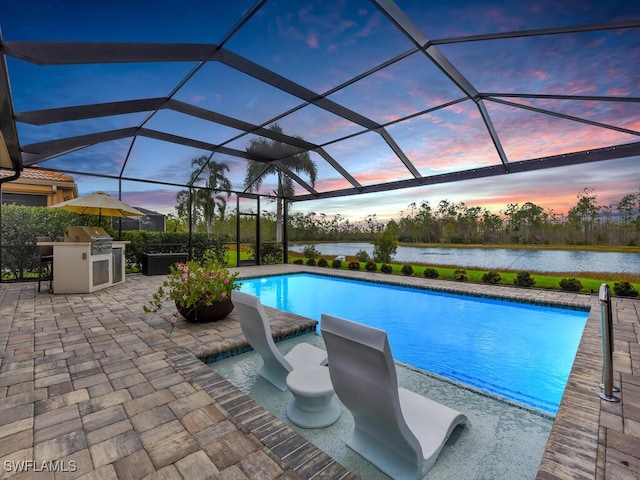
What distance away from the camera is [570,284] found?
760 cm

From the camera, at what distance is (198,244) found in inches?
463

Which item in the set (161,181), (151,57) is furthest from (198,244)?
(151,57)

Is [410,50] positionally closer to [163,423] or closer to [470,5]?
[470,5]

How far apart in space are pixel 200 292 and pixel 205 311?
1.02ft

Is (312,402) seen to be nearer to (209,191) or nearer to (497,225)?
(497,225)

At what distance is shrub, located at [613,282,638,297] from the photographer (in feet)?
22.0

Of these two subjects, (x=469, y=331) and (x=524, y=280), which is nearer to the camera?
(x=469, y=331)

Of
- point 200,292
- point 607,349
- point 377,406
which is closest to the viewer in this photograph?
point 377,406

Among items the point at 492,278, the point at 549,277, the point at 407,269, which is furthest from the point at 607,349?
the point at 407,269

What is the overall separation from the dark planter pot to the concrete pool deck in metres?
0.42

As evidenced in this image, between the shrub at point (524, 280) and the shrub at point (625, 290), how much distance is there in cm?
165

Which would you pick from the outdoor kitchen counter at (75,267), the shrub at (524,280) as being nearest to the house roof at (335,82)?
the outdoor kitchen counter at (75,267)

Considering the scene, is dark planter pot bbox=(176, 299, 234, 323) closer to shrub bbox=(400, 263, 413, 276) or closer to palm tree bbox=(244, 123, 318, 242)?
palm tree bbox=(244, 123, 318, 242)

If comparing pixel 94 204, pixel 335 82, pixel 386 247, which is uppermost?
pixel 335 82
